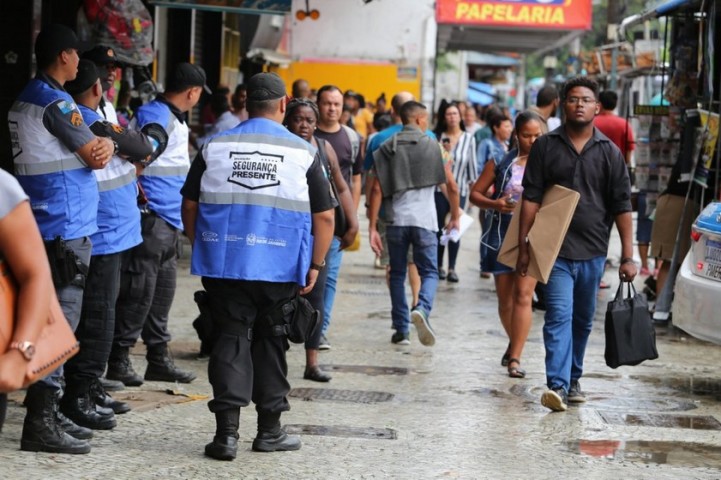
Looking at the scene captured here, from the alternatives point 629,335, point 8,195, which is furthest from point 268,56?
point 8,195

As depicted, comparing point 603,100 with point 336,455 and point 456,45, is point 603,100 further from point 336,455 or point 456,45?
point 456,45

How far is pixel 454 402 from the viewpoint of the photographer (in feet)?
26.9

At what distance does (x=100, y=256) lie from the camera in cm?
698

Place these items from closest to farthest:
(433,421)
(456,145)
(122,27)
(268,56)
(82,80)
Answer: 1. (82,80)
2. (433,421)
3. (122,27)
4. (456,145)
5. (268,56)

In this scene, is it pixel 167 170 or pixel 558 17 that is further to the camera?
pixel 558 17

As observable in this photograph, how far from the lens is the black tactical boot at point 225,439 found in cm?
634

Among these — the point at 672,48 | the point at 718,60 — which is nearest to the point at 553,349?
the point at 718,60

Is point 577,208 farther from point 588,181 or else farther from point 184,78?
point 184,78

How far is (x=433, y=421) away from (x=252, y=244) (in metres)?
1.86

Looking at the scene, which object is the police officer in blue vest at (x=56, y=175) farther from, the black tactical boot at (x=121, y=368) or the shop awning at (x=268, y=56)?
the shop awning at (x=268, y=56)

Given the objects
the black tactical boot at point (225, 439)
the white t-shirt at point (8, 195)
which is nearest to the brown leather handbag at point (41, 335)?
the white t-shirt at point (8, 195)

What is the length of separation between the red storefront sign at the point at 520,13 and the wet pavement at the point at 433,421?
12.0m

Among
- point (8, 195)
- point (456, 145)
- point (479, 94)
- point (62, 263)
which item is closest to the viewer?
point (8, 195)

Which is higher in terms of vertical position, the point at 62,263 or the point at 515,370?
the point at 62,263
